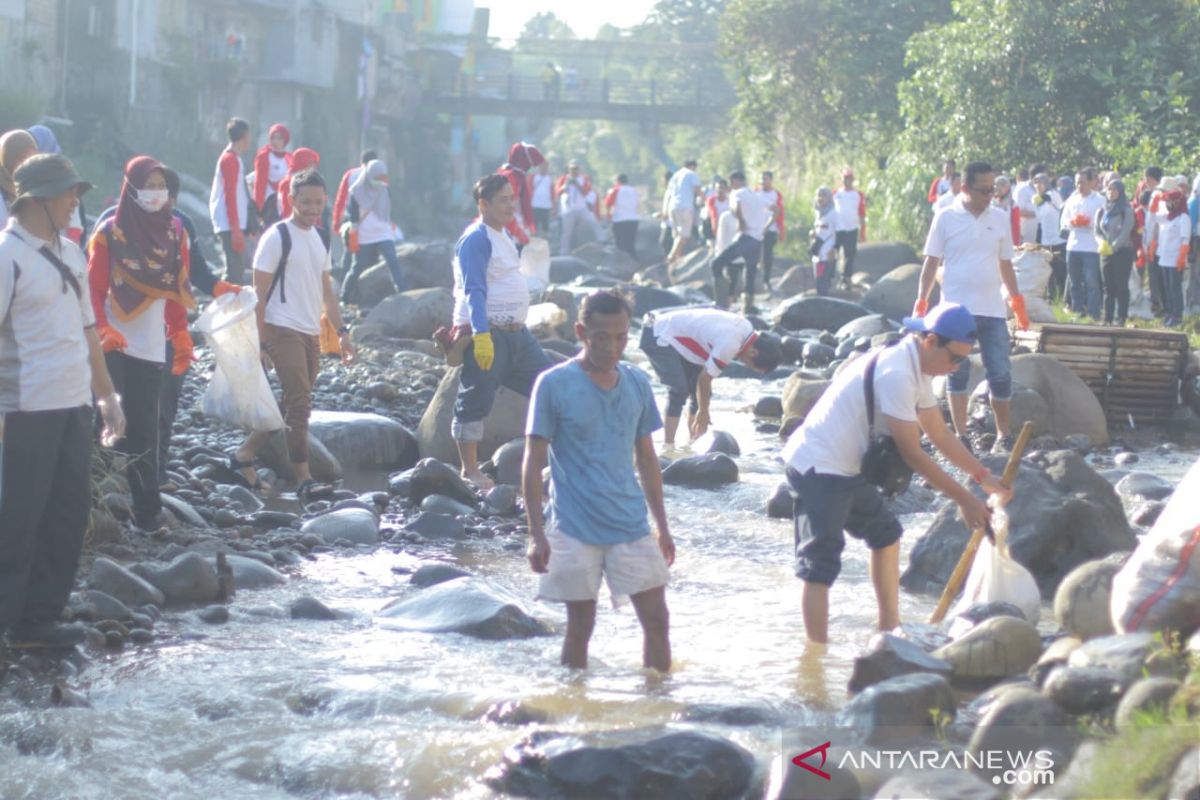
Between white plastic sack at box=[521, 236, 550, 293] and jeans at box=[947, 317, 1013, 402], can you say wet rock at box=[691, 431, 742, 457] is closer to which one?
jeans at box=[947, 317, 1013, 402]

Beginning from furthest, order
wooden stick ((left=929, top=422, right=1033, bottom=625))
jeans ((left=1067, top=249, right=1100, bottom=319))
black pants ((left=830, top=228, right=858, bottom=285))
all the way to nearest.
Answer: black pants ((left=830, top=228, right=858, bottom=285))
jeans ((left=1067, top=249, right=1100, bottom=319))
wooden stick ((left=929, top=422, right=1033, bottom=625))

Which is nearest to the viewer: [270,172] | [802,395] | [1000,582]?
[1000,582]

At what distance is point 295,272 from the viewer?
30.4ft

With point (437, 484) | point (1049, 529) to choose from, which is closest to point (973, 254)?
point (1049, 529)

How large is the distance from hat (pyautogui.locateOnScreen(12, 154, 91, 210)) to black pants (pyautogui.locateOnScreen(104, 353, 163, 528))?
188 centimetres

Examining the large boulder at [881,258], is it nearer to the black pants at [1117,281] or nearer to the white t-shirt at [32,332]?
the black pants at [1117,281]

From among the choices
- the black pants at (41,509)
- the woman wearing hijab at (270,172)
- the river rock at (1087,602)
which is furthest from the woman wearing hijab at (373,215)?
the river rock at (1087,602)

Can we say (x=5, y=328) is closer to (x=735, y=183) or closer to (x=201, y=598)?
(x=201, y=598)

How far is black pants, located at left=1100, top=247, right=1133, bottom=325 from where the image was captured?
1783 cm

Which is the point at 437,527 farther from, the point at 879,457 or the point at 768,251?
the point at 768,251

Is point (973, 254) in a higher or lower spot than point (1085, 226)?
lower

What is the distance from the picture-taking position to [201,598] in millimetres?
7305

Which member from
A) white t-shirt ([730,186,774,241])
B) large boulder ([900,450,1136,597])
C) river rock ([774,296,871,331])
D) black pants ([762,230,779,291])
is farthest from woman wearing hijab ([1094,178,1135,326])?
large boulder ([900,450,1136,597])

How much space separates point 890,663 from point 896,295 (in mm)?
16078
